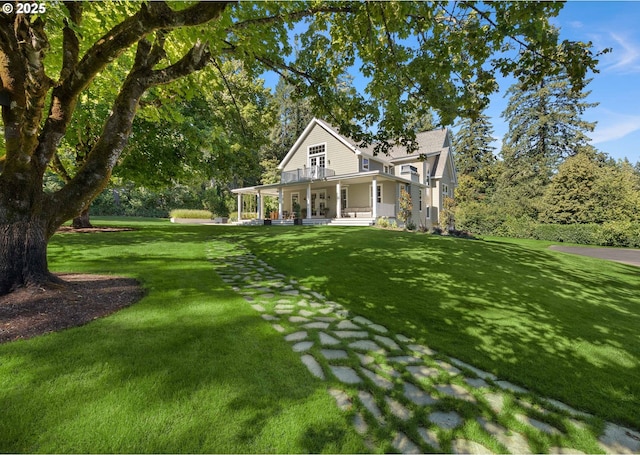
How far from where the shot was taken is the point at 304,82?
7211mm

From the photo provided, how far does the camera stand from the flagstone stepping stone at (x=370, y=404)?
2.33 meters

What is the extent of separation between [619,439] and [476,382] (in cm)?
105

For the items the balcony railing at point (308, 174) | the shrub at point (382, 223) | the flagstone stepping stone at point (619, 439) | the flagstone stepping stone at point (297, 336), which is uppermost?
the balcony railing at point (308, 174)

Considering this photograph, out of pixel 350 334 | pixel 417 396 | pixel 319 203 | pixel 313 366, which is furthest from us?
pixel 319 203

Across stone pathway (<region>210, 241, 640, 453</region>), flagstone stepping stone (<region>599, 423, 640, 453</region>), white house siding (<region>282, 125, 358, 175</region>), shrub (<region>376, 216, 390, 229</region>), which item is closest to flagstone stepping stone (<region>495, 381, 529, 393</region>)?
stone pathway (<region>210, 241, 640, 453</region>)

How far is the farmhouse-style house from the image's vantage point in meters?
22.3

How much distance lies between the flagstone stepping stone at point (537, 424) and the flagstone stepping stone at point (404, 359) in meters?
1.02

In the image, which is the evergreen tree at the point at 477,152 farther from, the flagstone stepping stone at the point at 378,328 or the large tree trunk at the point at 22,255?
the large tree trunk at the point at 22,255

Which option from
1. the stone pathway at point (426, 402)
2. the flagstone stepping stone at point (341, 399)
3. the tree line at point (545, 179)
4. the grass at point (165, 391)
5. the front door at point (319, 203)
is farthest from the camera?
the front door at point (319, 203)

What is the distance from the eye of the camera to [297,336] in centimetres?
368

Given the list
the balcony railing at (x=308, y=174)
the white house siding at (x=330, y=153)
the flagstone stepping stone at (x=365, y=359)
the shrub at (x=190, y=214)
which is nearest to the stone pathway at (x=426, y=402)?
the flagstone stepping stone at (x=365, y=359)

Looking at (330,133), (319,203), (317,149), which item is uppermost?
(330,133)

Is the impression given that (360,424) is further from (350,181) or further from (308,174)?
(308,174)

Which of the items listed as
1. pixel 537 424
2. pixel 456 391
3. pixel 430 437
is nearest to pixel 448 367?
pixel 456 391
